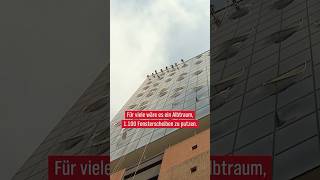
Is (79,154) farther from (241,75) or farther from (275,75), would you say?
(275,75)

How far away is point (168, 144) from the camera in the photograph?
32031 mm

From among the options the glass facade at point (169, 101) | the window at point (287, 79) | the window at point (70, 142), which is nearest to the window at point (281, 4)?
the glass facade at point (169, 101)

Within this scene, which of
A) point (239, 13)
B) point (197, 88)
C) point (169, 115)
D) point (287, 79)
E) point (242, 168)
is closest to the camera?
point (242, 168)

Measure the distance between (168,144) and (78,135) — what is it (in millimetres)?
8948

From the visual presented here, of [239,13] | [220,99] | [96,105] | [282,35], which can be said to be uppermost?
[239,13]

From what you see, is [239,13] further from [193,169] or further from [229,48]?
[193,169]

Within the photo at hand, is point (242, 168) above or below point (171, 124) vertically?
below

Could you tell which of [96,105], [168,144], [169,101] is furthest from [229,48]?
[96,105]

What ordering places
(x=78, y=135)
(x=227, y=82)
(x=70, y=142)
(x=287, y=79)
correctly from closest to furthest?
1. (x=287, y=79)
2. (x=227, y=82)
3. (x=70, y=142)
4. (x=78, y=135)

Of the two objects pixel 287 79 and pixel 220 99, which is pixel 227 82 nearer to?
pixel 220 99

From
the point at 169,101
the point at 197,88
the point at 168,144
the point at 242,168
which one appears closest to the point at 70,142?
the point at 168,144

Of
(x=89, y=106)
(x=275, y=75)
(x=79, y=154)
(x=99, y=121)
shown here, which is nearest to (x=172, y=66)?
(x=89, y=106)

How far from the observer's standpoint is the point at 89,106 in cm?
4406

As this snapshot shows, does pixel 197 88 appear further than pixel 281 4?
Yes
